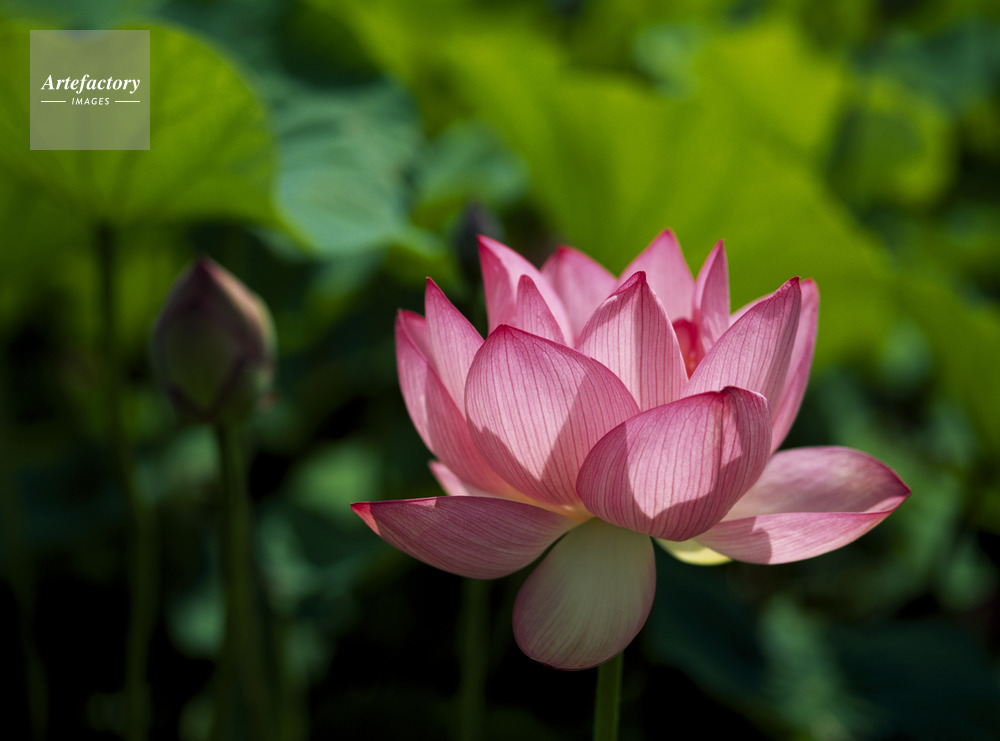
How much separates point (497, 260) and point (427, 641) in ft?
2.76

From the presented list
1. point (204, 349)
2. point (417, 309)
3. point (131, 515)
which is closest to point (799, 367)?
point (204, 349)

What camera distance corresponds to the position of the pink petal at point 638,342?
16.0 inches

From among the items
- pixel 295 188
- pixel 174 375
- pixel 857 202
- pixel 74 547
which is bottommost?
pixel 74 547

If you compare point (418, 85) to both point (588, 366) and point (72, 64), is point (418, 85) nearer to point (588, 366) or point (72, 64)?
point (72, 64)

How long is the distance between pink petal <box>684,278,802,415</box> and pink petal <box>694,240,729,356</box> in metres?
0.04

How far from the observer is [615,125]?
39.9 inches

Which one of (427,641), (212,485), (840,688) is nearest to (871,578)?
(840,688)

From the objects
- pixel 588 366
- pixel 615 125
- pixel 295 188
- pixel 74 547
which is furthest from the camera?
pixel 74 547

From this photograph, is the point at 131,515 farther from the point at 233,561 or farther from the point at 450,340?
the point at 450,340

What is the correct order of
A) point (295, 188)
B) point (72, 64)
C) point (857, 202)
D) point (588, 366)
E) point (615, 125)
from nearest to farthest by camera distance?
1. point (588, 366)
2. point (72, 64)
3. point (295, 188)
4. point (615, 125)
5. point (857, 202)

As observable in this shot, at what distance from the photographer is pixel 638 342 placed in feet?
1.36

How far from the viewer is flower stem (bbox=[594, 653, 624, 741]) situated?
396 millimetres

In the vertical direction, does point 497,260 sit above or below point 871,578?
above

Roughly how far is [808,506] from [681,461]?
4.7 inches
